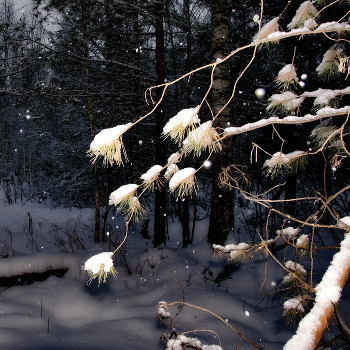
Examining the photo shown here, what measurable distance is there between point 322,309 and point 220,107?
4.25 m

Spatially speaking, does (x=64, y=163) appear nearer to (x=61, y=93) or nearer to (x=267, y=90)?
(x=61, y=93)

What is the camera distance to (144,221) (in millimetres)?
8336

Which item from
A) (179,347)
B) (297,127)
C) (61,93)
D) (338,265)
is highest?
(61,93)

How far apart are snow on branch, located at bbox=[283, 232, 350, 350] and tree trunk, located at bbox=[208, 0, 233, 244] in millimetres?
3737

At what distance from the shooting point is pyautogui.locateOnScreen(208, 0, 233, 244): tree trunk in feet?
15.8

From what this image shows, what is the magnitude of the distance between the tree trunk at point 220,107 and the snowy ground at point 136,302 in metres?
0.79

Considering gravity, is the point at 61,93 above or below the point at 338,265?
above

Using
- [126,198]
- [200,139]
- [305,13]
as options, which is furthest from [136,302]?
[305,13]

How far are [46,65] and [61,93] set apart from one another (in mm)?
1048

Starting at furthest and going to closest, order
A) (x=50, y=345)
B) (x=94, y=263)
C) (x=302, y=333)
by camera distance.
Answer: (x=50, y=345) → (x=94, y=263) → (x=302, y=333)

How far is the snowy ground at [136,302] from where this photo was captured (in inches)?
118

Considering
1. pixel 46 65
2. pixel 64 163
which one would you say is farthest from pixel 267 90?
pixel 64 163

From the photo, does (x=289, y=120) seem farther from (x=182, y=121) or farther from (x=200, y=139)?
(x=182, y=121)

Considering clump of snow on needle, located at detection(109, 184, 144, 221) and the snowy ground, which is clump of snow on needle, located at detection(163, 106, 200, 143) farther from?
the snowy ground
